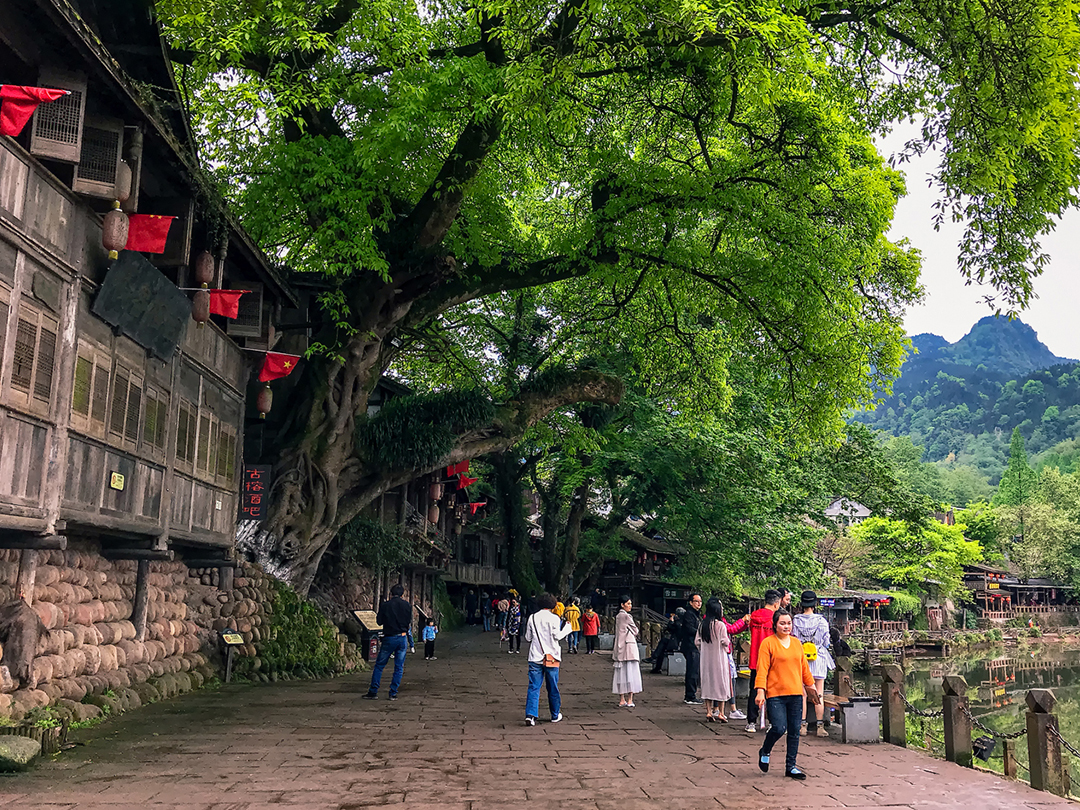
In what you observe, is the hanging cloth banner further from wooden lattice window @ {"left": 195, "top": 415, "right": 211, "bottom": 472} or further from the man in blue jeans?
the man in blue jeans

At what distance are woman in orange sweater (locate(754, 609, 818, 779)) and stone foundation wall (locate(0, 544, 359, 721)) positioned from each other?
22.4 ft

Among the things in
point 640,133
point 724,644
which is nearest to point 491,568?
point 640,133

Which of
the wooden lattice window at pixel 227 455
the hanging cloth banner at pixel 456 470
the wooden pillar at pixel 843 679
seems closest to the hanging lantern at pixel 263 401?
the wooden lattice window at pixel 227 455

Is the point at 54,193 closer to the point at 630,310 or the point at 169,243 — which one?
the point at 169,243

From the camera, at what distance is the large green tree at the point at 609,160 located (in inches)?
456

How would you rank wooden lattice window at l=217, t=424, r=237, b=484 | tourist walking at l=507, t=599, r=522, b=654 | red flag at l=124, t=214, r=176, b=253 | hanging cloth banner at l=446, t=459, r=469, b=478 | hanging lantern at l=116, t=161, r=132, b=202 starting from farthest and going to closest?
1. hanging cloth banner at l=446, t=459, r=469, b=478
2. tourist walking at l=507, t=599, r=522, b=654
3. wooden lattice window at l=217, t=424, r=237, b=484
4. red flag at l=124, t=214, r=176, b=253
5. hanging lantern at l=116, t=161, r=132, b=202

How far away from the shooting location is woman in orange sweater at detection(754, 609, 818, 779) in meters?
7.90

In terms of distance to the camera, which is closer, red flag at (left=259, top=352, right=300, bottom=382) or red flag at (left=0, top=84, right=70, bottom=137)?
red flag at (left=0, top=84, right=70, bottom=137)

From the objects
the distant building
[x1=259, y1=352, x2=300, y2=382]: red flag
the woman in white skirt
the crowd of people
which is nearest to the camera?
the crowd of people

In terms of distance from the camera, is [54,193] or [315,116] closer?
[54,193]

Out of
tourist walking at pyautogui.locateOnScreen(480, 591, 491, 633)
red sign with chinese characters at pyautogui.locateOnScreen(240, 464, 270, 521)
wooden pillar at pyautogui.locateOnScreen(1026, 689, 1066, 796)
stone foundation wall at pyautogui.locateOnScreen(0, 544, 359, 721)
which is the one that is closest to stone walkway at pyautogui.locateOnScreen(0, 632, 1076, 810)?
wooden pillar at pyautogui.locateOnScreen(1026, 689, 1066, 796)

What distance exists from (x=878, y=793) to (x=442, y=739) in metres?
4.41

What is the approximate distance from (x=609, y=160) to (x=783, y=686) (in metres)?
9.61

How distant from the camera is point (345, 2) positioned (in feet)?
44.9
